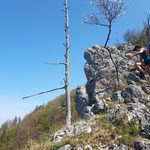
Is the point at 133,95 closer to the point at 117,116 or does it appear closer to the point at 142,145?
the point at 117,116

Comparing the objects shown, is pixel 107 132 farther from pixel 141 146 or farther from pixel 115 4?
pixel 115 4

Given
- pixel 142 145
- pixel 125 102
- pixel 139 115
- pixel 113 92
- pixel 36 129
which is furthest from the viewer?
pixel 36 129

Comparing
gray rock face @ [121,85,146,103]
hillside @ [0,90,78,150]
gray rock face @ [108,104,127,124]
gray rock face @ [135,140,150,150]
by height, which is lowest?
hillside @ [0,90,78,150]

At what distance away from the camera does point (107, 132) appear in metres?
3.79

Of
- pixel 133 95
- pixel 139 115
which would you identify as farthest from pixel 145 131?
pixel 133 95

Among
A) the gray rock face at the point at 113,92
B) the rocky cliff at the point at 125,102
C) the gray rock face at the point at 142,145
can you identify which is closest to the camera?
the gray rock face at the point at 142,145

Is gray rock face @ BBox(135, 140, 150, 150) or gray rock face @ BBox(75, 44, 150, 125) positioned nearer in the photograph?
gray rock face @ BBox(135, 140, 150, 150)

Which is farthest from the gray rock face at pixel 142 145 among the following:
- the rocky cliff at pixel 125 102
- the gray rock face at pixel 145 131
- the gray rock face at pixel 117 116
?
the gray rock face at pixel 117 116

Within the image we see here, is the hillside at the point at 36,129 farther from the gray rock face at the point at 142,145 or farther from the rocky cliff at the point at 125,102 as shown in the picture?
the gray rock face at the point at 142,145

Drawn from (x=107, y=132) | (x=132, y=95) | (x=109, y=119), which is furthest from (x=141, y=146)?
(x=132, y=95)

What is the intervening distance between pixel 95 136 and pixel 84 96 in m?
13.2

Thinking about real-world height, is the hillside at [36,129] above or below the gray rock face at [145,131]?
below

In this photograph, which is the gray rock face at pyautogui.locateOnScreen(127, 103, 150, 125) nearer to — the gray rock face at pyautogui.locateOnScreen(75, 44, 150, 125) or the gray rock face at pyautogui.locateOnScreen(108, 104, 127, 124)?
the gray rock face at pyautogui.locateOnScreen(75, 44, 150, 125)

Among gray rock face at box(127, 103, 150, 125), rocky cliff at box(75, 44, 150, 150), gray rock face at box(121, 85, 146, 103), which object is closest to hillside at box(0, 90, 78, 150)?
rocky cliff at box(75, 44, 150, 150)
